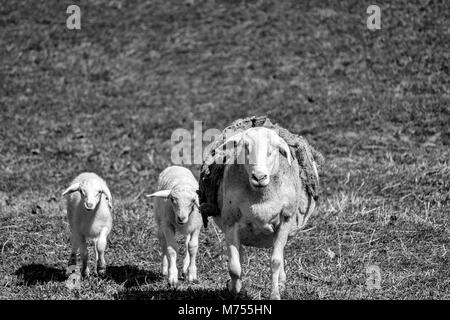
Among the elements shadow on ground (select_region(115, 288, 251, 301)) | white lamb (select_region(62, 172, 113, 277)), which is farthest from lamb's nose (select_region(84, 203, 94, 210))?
shadow on ground (select_region(115, 288, 251, 301))

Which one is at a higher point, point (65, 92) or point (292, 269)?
point (65, 92)

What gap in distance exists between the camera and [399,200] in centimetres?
1273

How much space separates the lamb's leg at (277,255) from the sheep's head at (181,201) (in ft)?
5.68

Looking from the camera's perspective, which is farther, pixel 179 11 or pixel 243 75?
pixel 179 11

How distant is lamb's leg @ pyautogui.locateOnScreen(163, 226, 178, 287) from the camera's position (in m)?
8.94

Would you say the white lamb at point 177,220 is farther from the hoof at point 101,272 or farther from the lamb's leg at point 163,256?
the hoof at point 101,272

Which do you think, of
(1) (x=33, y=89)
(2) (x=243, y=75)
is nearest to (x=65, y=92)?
(1) (x=33, y=89)

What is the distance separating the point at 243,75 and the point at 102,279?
14.3m

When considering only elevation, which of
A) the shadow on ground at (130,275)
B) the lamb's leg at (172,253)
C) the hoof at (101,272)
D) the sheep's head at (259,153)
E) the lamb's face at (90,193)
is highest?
the sheep's head at (259,153)

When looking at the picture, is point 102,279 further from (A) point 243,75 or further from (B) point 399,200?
(A) point 243,75

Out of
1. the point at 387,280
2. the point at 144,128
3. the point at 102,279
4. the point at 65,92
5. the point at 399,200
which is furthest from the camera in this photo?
the point at 65,92

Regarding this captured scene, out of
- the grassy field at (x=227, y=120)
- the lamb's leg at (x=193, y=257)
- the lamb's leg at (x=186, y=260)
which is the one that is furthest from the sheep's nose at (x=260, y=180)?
the lamb's leg at (x=186, y=260)

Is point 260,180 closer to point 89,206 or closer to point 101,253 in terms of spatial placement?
point 89,206

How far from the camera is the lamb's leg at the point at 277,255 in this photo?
7434 mm
